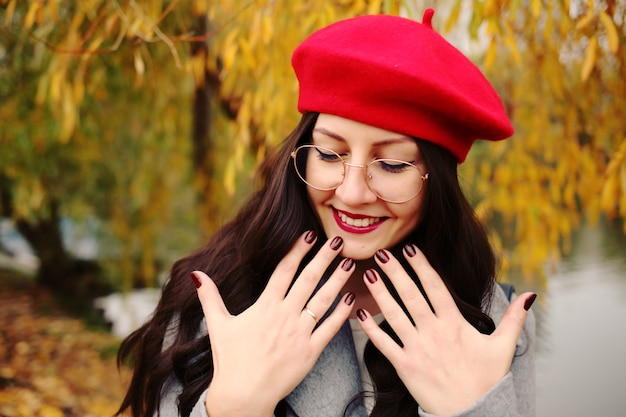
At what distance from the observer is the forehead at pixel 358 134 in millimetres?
1003

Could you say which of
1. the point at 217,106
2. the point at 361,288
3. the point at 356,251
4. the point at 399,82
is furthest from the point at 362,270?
the point at 217,106

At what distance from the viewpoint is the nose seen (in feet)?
3.31

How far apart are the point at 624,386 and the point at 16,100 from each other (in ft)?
12.4

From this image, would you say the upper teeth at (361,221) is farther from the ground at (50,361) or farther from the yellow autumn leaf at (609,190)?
the ground at (50,361)

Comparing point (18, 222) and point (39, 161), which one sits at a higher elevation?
point (39, 161)

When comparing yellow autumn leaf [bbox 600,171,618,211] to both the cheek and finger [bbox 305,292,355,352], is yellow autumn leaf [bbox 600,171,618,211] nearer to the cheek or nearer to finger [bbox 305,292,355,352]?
the cheek

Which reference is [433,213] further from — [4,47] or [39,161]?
[39,161]

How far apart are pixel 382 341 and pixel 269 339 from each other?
20 centimetres

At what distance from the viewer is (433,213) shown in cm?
113

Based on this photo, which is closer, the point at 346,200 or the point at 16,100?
the point at 346,200

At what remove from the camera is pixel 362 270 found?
1244mm

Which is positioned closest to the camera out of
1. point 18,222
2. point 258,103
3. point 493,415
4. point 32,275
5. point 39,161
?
point 493,415

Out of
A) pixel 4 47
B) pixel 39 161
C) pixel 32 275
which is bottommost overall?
pixel 32 275

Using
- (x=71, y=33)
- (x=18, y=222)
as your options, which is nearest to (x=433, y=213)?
(x=71, y=33)
